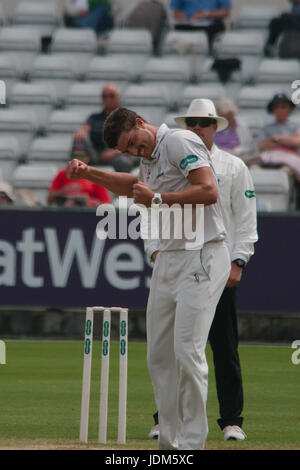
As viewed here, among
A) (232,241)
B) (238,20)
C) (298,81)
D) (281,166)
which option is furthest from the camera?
(238,20)

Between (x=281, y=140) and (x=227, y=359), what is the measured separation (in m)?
6.78

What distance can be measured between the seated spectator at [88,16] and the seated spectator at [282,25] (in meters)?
2.83

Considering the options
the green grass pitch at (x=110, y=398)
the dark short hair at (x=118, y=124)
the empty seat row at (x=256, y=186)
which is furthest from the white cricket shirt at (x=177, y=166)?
the empty seat row at (x=256, y=186)

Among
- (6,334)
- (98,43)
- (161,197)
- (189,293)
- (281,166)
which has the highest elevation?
(98,43)

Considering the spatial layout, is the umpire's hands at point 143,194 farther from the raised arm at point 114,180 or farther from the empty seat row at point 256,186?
the empty seat row at point 256,186

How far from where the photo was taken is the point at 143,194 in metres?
6.49

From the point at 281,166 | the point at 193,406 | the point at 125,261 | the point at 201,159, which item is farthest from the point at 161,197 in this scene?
the point at 281,166

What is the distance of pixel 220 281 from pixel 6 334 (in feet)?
23.9

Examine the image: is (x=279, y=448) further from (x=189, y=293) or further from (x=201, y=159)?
(x=201, y=159)

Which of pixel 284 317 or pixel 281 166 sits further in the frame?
pixel 281 166

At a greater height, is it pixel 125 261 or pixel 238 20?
pixel 238 20

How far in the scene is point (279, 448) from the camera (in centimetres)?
726

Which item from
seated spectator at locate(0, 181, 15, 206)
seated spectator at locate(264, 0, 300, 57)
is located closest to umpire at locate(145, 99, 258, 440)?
seated spectator at locate(0, 181, 15, 206)

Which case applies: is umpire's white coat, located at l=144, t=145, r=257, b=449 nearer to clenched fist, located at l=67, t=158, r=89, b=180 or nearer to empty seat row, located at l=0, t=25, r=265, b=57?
clenched fist, located at l=67, t=158, r=89, b=180
